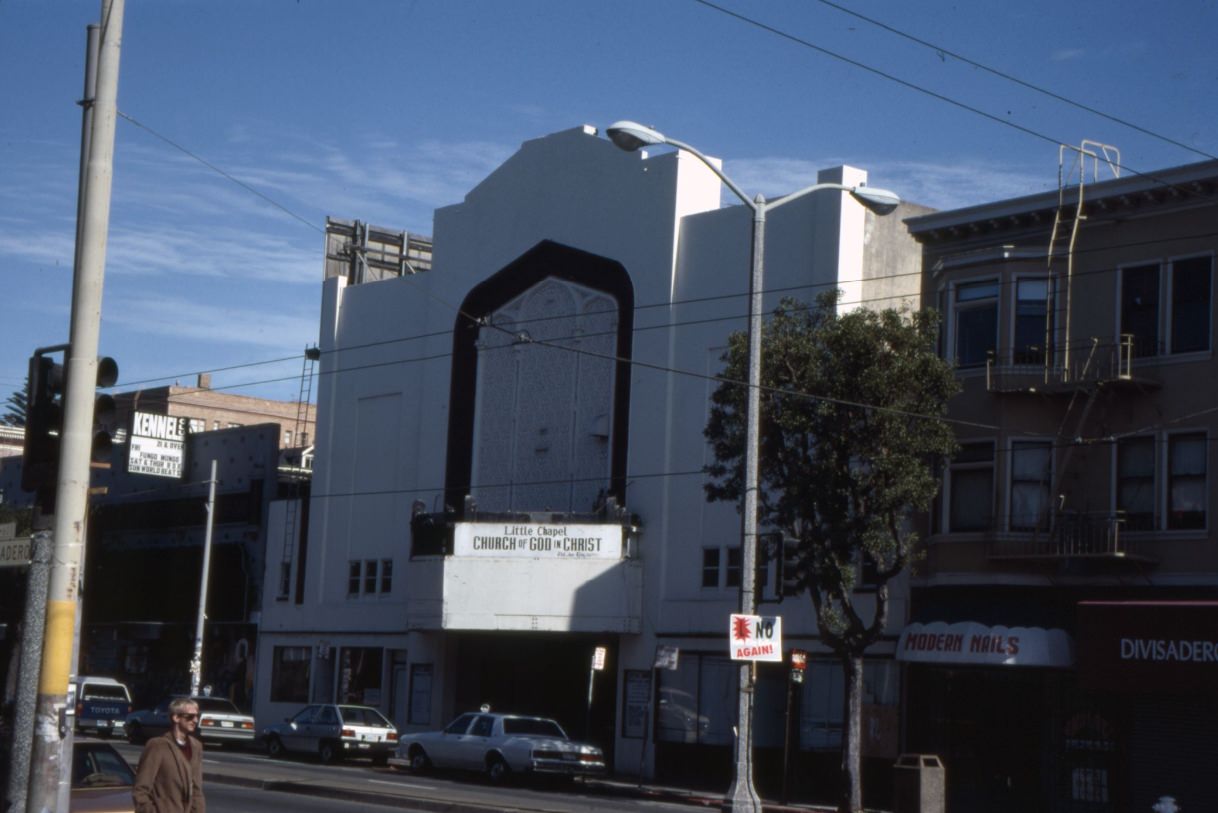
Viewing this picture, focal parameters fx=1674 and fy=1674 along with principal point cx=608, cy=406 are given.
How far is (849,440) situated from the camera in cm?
3003

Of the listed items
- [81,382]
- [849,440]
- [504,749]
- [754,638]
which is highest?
[849,440]

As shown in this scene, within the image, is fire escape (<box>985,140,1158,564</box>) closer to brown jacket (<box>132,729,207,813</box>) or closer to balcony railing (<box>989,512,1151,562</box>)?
balcony railing (<box>989,512,1151,562</box>)

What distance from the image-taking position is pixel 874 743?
34.7 meters

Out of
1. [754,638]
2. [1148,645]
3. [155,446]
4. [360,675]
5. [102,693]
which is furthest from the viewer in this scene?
[155,446]

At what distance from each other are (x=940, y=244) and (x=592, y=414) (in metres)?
12.2

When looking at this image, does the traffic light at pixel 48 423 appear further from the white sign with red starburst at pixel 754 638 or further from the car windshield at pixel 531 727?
the car windshield at pixel 531 727

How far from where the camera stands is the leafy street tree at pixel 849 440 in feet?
97.9

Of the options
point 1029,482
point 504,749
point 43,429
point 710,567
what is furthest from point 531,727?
point 43,429

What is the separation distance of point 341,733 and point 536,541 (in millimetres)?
6712

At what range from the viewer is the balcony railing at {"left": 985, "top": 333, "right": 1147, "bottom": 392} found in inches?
1218

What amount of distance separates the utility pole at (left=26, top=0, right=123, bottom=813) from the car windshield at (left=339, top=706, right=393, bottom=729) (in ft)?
104

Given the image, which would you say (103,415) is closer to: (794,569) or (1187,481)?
(794,569)

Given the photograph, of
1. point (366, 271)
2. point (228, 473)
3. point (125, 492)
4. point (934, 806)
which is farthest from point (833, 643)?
point (125, 492)

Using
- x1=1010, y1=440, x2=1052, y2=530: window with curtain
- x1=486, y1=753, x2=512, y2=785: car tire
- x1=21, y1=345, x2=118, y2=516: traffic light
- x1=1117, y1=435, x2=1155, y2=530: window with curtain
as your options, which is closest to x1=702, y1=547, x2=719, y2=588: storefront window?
x1=486, y1=753, x2=512, y2=785: car tire
